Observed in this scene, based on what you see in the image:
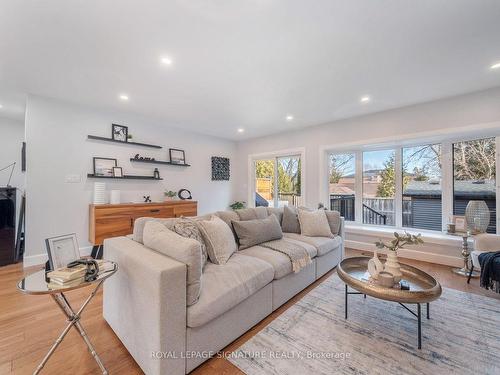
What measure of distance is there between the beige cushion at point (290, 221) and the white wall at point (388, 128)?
1.43 metres

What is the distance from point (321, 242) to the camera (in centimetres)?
287

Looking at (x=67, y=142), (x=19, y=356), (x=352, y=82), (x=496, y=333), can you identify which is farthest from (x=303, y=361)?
(x=67, y=142)

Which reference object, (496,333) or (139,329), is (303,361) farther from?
(496,333)

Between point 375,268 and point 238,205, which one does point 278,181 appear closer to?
point 238,205

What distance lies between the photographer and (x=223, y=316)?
1576 mm

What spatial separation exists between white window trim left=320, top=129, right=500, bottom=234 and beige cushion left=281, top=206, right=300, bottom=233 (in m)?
1.45

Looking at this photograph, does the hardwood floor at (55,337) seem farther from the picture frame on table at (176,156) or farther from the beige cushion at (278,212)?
the picture frame on table at (176,156)

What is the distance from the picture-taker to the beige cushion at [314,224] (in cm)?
315

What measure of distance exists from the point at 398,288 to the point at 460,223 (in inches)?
94.1

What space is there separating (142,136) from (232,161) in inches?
98.4

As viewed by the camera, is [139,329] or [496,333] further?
[496,333]

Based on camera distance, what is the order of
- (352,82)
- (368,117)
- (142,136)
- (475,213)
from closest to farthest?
(352,82), (475,213), (368,117), (142,136)

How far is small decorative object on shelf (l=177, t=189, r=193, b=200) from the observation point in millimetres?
4941

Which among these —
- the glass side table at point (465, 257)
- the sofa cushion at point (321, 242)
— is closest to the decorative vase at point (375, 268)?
the sofa cushion at point (321, 242)
